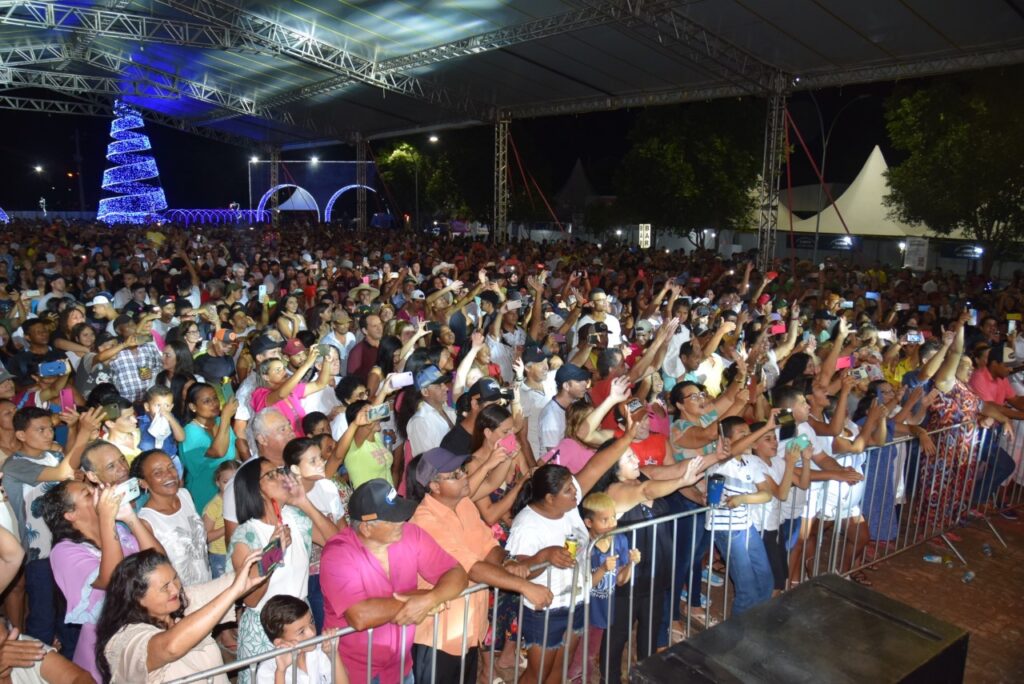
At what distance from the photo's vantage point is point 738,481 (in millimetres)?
4199

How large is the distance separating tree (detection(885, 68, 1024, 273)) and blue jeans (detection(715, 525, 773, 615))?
1669 cm

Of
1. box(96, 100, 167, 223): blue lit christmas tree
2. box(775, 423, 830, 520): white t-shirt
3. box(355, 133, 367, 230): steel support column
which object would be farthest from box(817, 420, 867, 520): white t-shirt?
box(96, 100, 167, 223): blue lit christmas tree

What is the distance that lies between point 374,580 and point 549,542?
86 cm

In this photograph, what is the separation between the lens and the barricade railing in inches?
135

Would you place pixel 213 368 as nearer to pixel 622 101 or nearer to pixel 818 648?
pixel 818 648

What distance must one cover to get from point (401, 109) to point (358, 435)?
2142 cm

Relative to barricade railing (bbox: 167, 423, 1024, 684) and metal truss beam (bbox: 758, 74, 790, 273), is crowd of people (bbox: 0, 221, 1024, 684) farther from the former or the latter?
metal truss beam (bbox: 758, 74, 790, 273)

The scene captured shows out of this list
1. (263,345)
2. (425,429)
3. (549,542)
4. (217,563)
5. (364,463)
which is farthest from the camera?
(263,345)

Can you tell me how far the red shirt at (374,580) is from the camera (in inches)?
113

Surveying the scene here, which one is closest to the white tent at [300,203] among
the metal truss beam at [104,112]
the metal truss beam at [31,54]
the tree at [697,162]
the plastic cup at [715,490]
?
the metal truss beam at [104,112]

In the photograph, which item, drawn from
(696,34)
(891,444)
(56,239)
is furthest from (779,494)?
(56,239)

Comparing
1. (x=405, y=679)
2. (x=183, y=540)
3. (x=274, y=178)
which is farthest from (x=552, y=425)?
(x=274, y=178)

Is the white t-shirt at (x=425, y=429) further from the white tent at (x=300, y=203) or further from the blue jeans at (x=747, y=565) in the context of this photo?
the white tent at (x=300, y=203)

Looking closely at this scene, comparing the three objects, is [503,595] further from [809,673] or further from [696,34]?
[696,34]
